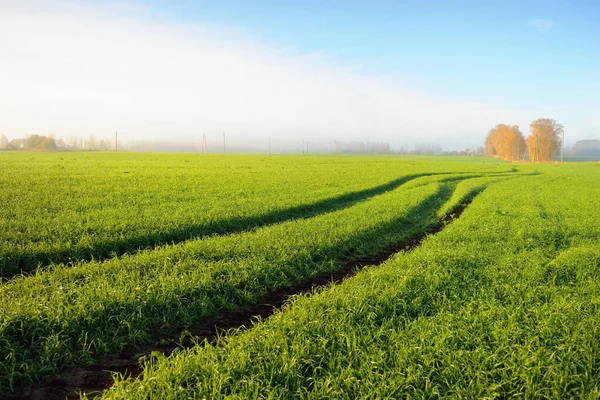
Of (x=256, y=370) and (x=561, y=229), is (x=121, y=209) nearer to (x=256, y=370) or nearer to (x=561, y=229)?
(x=256, y=370)

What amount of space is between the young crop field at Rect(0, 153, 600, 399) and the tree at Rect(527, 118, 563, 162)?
134 m

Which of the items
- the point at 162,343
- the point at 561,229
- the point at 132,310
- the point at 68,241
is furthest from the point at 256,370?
the point at 561,229

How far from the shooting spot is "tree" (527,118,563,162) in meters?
128

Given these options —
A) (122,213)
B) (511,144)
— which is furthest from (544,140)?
(122,213)

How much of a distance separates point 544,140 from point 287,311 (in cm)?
14646

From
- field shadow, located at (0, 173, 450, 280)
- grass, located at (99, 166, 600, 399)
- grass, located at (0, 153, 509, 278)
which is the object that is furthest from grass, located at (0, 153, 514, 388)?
grass, located at (0, 153, 509, 278)

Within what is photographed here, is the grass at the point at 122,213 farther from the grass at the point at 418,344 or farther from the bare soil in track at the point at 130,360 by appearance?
the grass at the point at 418,344

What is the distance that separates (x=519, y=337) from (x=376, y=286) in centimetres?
271

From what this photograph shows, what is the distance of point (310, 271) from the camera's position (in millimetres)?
9609

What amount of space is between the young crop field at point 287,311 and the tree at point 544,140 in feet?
439

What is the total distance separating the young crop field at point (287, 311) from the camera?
4691mm

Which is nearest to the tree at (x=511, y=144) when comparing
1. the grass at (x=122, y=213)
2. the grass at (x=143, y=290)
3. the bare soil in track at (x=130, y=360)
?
the grass at (x=122, y=213)

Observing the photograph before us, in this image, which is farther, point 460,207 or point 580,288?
point 460,207

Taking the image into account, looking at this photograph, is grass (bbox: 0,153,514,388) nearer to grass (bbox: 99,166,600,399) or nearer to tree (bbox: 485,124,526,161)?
grass (bbox: 99,166,600,399)
